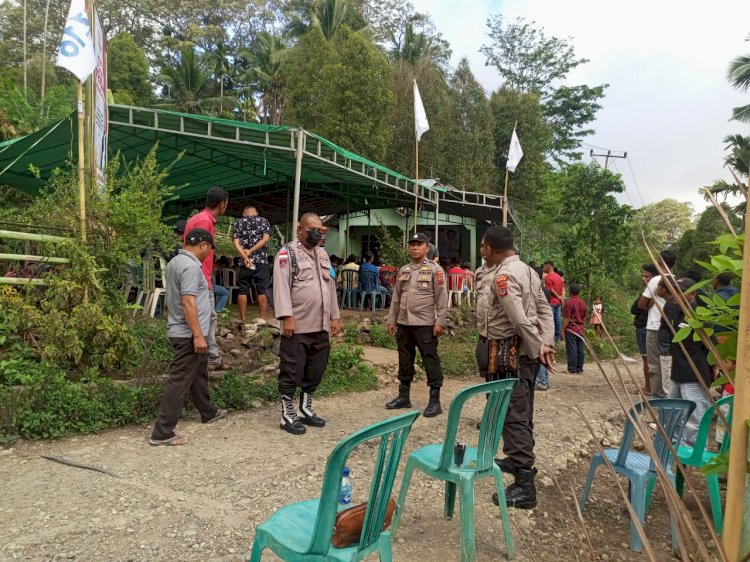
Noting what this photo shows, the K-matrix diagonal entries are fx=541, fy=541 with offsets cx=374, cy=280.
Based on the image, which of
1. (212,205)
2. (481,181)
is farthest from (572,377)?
(481,181)

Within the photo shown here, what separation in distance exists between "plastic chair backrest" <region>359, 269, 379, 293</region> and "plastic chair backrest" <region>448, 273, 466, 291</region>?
6.99ft

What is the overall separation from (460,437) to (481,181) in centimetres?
1895

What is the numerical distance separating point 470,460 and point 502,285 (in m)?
1.17

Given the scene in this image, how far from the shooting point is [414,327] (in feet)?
17.8

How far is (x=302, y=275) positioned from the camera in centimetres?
468

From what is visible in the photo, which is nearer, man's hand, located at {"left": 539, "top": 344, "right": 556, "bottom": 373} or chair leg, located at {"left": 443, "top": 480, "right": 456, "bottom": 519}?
chair leg, located at {"left": 443, "top": 480, "right": 456, "bottom": 519}

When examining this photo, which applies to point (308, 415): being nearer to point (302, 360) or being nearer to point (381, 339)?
point (302, 360)

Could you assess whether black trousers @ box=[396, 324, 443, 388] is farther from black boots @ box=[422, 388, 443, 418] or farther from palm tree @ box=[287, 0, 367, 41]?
palm tree @ box=[287, 0, 367, 41]

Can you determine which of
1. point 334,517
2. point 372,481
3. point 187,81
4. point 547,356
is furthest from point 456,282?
point 187,81

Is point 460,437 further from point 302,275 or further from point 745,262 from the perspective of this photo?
point 745,262

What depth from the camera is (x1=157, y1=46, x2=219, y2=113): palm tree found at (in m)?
26.3

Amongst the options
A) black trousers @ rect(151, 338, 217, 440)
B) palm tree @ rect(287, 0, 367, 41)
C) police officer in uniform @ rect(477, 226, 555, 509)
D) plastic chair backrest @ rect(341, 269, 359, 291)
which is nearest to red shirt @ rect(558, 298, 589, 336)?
plastic chair backrest @ rect(341, 269, 359, 291)

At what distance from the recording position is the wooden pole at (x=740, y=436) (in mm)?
801

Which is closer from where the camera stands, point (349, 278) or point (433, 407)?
point (433, 407)
